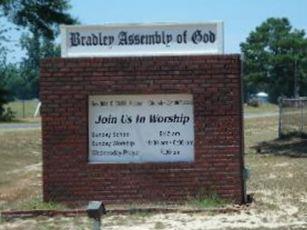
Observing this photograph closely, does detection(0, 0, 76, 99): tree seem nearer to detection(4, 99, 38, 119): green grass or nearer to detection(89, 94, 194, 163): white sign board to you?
detection(4, 99, 38, 119): green grass

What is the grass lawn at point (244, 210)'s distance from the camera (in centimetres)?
1151

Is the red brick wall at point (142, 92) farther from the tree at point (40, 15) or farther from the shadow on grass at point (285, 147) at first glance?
the tree at point (40, 15)

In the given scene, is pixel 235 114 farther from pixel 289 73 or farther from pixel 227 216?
pixel 289 73

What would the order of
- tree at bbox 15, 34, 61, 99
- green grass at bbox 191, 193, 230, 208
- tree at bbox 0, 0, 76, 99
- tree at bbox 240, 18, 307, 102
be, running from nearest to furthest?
green grass at bbox 191, 193, 230, 208, tree at bbox 0, 0, 76, 99, tree at bbox 15, 34, 61, 99, tree at bbox 240, 18, 307, 102

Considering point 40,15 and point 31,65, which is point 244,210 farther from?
point 31,65

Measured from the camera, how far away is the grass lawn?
11.5 m

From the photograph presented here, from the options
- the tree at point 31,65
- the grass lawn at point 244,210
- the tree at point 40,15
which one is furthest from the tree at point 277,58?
the grass lawn at point 244,210

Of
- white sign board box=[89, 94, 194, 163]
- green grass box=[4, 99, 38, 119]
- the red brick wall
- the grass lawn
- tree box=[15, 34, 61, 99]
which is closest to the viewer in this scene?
the grass lawn

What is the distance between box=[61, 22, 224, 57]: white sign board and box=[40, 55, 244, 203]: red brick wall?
0.94 feet

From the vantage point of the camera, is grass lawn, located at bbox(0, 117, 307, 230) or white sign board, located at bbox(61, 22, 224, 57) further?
white sign board, located at bbox(61, 22, 224, 57)

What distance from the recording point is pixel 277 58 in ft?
349

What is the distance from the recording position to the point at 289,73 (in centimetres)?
11188

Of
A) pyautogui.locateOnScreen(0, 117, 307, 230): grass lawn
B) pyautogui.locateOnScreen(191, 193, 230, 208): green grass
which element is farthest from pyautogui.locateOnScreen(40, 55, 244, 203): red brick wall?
pyautogui.locateOnScreen(0, 117, 307, 230): grass lawn

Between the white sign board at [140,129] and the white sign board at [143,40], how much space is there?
791 millimetres
